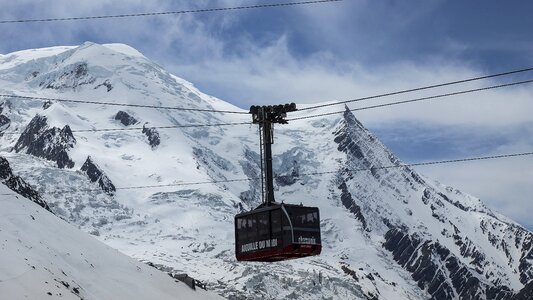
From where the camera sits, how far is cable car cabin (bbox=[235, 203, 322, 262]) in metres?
48.6

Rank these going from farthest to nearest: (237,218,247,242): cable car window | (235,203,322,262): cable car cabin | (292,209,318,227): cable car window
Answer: (237,218,247,242): cable car window < (292,209,318,227): cable car window < (235,203,322,262): cable car cabin

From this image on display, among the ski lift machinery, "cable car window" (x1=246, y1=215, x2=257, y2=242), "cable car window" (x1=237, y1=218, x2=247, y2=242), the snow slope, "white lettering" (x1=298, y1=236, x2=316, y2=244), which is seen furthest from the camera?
the snow slope

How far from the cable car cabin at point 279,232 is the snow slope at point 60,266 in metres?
60.8

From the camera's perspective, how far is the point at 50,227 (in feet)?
521

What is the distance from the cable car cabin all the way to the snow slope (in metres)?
60.8

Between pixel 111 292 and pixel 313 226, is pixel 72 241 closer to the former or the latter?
pixel 111 292

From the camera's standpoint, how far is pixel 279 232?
48.9 metres

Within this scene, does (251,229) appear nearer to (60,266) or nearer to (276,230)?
(276,230)

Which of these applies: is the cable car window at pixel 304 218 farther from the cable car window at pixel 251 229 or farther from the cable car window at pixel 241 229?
the cable car window at pixel 241 229

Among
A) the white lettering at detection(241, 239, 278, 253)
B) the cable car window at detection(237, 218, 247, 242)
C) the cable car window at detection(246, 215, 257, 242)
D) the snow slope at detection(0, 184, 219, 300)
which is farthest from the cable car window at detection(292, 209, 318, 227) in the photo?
the snow slope at detection(0, 184, 219, 300)

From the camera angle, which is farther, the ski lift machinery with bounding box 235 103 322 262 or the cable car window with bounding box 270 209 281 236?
the cable car window with bounding box 270 209 281 236

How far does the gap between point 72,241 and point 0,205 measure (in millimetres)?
13983

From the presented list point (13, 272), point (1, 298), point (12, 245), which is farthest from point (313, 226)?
point (12, 245)

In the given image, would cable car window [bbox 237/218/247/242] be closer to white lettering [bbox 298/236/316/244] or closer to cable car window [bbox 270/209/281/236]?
cable car window [bbox 270/209/281/236]
